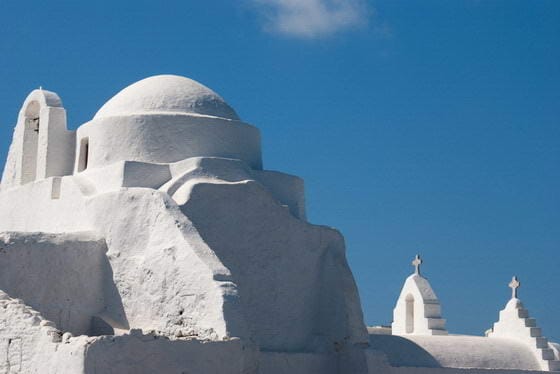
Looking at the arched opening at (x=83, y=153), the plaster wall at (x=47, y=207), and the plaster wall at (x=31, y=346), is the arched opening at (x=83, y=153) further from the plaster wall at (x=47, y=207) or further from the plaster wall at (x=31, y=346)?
the plaster wall at (x=31, y=346)

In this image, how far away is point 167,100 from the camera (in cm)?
2130

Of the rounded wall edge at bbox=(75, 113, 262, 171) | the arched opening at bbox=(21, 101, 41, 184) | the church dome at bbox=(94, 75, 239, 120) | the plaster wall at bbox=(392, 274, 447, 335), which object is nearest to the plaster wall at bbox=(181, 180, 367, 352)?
the rounded wall edge at bbox=(75, 113, 262, 171)

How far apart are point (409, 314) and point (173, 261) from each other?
1087cm

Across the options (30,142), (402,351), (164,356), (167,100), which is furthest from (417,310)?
(164,356)

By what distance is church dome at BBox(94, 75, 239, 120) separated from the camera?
21.2 metres

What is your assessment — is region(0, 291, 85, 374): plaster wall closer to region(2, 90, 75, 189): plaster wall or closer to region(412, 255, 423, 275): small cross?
region(2, 90, 75, 189): plaster wall

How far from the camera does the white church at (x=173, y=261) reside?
15.9m

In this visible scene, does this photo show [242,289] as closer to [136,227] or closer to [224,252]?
[224,252]

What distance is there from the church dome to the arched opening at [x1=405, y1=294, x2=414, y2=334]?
7.71 metres

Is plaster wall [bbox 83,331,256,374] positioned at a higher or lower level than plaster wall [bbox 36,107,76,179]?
lower

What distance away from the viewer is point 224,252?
1902 centimetres

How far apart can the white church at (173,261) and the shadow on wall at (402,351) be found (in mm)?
39

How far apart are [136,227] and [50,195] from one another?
8.98ft

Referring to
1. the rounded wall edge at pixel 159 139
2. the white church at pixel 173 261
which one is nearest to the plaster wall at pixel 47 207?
the white church at pixel 173 261
